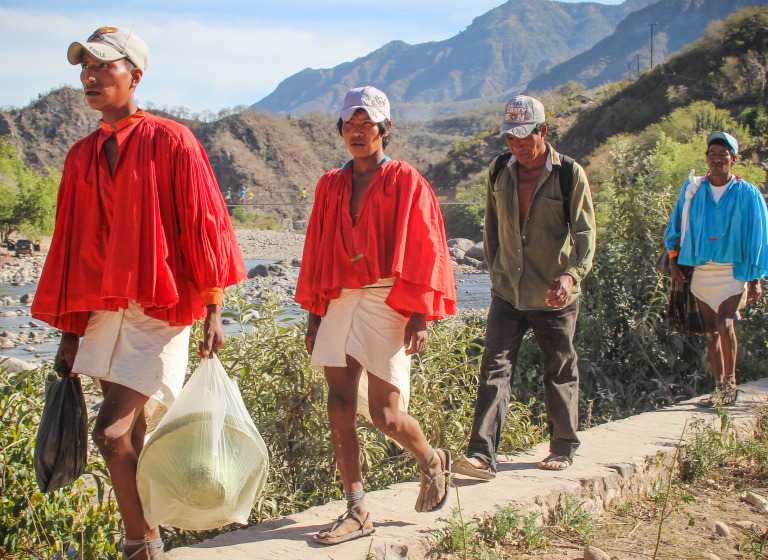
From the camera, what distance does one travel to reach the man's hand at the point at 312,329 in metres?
2.99

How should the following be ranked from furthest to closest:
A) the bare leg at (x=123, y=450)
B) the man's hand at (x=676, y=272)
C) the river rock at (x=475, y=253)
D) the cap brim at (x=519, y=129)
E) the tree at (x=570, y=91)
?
the tree at (x=570, y=91)
the river rock at (x=475, y=253)
the man's hand at (x=676, y=272)
the cap brim at (x=519, y=129)
the bare leg at (x=123, y=450)

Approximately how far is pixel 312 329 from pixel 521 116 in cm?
146

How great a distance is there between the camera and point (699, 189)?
4.83 m

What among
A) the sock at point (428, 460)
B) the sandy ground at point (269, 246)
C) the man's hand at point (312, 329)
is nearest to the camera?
the sock at point (428, 460)

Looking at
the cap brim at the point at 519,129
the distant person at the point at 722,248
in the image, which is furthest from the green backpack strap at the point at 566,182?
the distant person at the point at 722,248

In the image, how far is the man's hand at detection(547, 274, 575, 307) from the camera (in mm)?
3354

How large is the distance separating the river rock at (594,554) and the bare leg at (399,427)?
597mm

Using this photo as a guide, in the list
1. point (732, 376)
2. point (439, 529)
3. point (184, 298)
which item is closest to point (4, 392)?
point (184, 298)

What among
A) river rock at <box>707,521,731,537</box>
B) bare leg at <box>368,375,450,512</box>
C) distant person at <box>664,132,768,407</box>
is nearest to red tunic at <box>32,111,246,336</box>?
bare leg at <box>368,375,450,512</box>

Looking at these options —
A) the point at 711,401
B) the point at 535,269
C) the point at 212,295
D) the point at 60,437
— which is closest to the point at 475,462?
the point at 535,269

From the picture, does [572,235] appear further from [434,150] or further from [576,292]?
[434,150]

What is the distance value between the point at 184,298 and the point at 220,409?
40cm

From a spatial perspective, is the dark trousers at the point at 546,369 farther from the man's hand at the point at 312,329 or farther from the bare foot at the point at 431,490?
the man's hand at the point at 312,329

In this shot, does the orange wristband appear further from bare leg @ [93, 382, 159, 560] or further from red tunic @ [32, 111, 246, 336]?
bare leg @ [93, 382, 159, 560]
